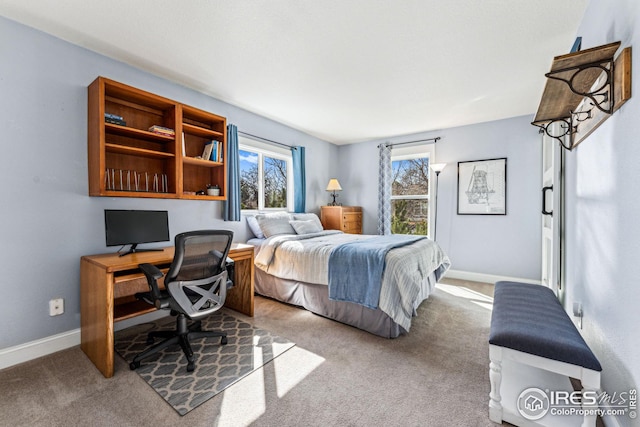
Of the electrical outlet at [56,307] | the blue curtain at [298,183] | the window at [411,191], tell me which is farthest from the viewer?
the window at [411,191]

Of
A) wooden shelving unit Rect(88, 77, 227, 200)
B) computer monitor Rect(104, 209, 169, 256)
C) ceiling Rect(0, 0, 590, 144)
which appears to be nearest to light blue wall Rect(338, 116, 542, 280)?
ceiling Rect(0, 0, 590, 144)

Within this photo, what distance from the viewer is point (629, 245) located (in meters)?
1.15

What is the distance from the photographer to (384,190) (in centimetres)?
504

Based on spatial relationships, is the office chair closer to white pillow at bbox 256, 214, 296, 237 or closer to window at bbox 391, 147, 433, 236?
white pillow at bbox 256, 214, 296, 237

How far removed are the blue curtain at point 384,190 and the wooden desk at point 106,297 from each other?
3.16 meters

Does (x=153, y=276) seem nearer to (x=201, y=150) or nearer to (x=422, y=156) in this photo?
(x=201, y=150)

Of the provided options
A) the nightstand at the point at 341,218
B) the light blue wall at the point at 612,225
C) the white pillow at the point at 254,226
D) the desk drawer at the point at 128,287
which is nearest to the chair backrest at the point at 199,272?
the desk drawer at the point at 128,287

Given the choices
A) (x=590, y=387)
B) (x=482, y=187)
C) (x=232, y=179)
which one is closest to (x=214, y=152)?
(x=232, y=179)

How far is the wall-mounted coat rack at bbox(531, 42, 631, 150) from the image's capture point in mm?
1198

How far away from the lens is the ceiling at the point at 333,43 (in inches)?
74.0

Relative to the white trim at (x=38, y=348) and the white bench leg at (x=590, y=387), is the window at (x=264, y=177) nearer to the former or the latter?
the white trim at (x=38, y=348)

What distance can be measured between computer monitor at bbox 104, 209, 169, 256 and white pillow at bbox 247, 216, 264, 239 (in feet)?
3.90

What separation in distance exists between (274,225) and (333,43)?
89.4 inches

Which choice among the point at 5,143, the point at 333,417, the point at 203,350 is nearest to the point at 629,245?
the point at 333,417
